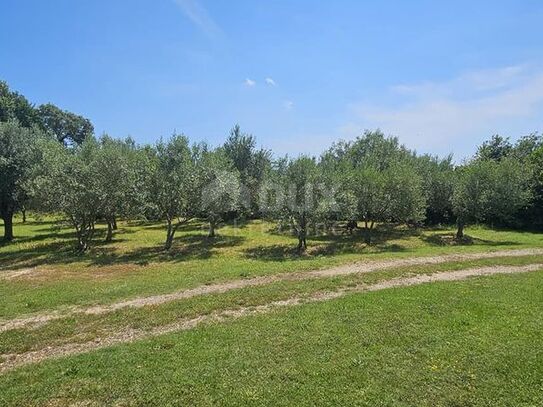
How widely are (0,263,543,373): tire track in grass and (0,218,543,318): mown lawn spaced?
15.0ft

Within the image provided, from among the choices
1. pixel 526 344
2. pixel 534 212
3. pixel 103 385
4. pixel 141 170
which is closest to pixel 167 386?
pixel 103 385

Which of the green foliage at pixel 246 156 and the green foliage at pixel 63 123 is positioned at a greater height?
the green foliage at pixel 63 123

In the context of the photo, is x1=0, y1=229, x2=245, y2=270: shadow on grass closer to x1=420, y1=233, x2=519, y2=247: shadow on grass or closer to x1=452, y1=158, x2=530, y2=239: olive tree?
x1=420, y1=233, x2=519, y2=247: shadow on grass

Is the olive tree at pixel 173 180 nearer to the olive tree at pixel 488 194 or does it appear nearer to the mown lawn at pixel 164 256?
the mown lawn at pixel 164 256

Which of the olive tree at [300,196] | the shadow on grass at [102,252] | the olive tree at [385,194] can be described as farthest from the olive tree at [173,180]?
the olive tree at [385,194]

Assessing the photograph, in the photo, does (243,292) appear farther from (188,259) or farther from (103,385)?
(188,259)

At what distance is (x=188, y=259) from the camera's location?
30.6 m

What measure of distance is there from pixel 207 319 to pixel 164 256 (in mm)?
19396

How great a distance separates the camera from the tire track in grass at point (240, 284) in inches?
563

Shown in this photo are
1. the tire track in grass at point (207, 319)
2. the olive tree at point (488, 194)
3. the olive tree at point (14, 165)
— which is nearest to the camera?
the tire track in grass at point (207, 319)

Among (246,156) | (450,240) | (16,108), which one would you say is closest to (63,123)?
(16,108)

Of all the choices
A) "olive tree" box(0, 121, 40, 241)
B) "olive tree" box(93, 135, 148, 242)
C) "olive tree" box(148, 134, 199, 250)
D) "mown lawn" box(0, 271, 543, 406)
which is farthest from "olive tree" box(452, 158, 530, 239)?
"olive tree" box(0, 121, 40, 241)

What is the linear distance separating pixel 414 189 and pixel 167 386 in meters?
36.6

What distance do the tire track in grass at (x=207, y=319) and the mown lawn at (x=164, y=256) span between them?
4585mm
